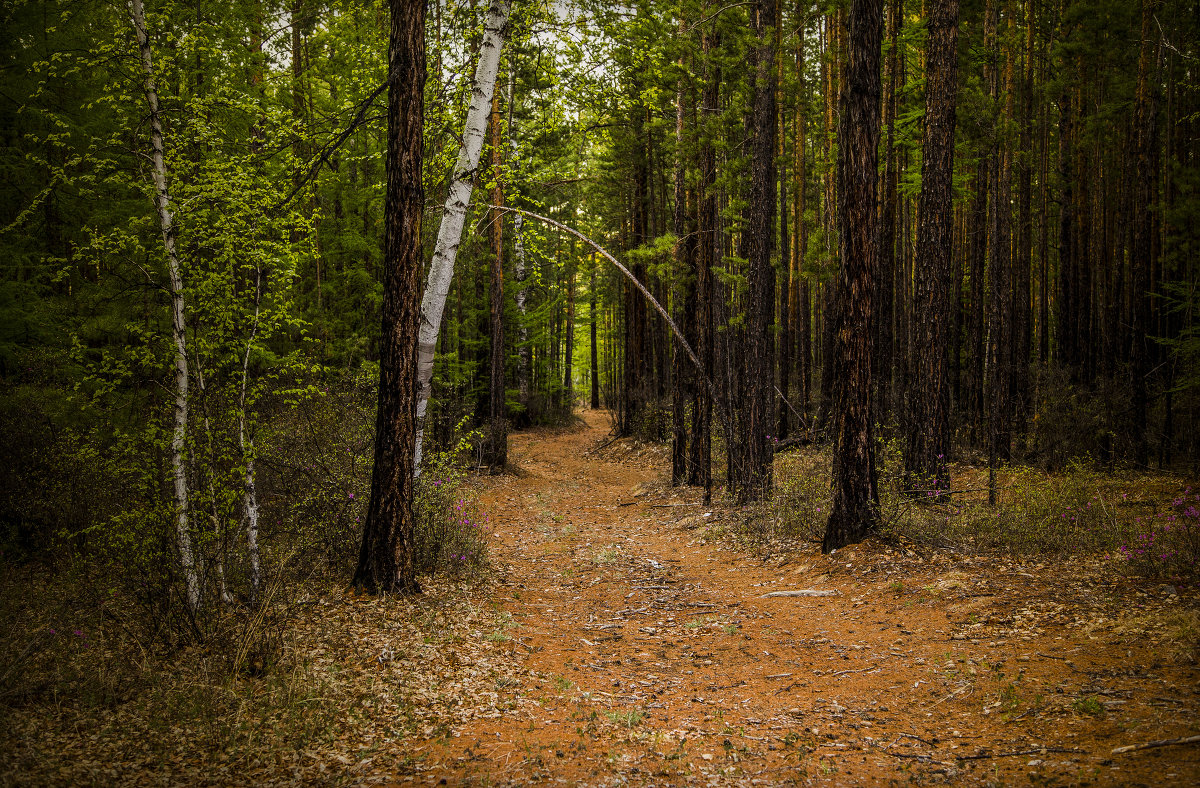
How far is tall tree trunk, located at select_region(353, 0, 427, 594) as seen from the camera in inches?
253

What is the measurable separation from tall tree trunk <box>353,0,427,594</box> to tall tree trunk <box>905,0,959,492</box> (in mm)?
8203

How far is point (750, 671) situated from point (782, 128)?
55.4 feet

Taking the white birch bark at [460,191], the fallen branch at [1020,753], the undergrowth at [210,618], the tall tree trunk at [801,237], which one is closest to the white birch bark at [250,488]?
the undergrowth at [210,618]

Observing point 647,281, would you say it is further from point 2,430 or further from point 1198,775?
point 1198,775

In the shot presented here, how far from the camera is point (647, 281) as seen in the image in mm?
23562

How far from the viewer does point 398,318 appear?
643 cm

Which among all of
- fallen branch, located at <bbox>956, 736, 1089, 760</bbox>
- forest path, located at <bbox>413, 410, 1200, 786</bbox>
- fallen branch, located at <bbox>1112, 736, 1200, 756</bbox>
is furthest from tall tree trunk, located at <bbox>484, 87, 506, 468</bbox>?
fallen branch, located at <bbox>1112, 736, 1200, 756</bbox>

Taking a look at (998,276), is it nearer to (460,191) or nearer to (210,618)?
(460,191)

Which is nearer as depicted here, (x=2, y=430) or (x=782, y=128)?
(x=2, y=430)

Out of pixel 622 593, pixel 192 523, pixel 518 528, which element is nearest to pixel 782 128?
pixel 518 528

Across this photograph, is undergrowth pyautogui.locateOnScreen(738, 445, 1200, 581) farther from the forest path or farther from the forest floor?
the forest path

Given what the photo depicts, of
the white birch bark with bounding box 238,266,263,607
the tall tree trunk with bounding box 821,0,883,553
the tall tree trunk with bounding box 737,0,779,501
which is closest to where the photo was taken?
the white birch bark with bounding box 238,266,263,607

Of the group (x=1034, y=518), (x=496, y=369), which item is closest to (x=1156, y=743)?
(x=1034, y=518)

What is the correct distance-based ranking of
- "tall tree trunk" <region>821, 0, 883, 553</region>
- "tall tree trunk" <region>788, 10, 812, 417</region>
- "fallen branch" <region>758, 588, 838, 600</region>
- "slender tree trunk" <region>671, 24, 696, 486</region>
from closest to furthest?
"fallen branch" <region>758, 588, 838, 600</region>, "tall tree trunk" <region>821, 0, 883, 553</region>, "slender tree trunk" <region>671, 24, 696, 486</region>, "tall tree trunk" <region>788, 10, 812, 417</region>
